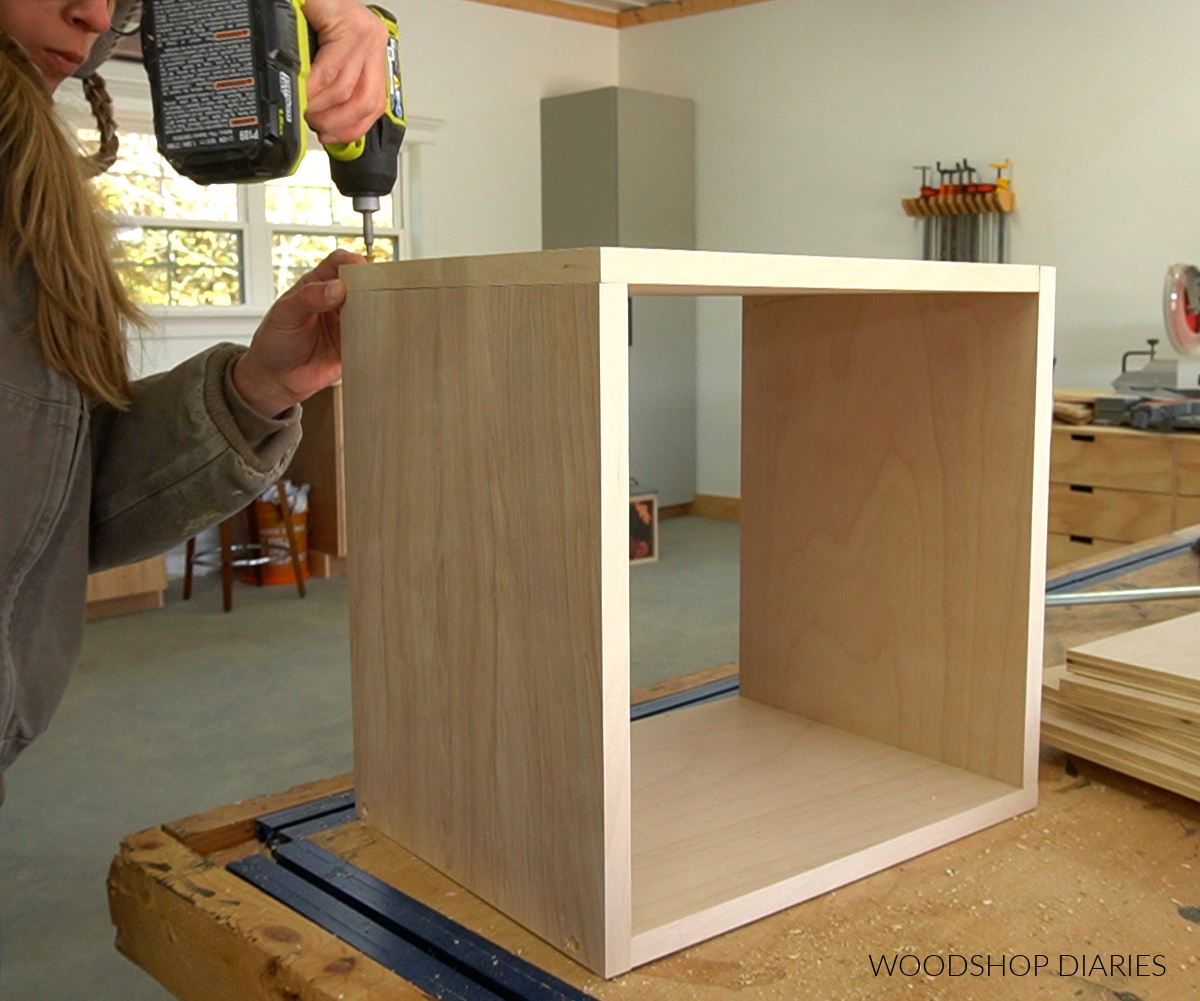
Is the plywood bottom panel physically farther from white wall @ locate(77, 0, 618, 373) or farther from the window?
white wall @ locate(77, 0, 618, 373)

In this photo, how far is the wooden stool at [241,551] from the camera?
4.29 m

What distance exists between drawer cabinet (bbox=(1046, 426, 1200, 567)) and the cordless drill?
3.45 meters

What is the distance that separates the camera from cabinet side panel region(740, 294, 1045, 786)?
33.9 inches

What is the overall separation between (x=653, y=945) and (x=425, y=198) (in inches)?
215

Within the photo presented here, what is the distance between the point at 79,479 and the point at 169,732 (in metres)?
2.53

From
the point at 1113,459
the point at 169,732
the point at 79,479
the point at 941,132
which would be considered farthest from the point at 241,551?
the point at 79,479

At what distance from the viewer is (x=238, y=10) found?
79cm

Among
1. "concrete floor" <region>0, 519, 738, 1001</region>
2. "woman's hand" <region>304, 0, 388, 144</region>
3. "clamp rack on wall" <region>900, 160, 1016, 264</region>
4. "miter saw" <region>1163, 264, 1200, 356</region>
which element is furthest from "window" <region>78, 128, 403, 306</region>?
"woman's hand" <region>304, 0, 388, 144</region>

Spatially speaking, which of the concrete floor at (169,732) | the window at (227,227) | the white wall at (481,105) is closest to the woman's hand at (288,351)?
the concrete floor at (169,732)

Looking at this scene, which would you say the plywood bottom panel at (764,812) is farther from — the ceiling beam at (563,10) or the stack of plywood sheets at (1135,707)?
the ceiling beam at (563,10)

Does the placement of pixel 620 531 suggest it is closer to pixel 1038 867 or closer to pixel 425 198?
pixel 1038 867

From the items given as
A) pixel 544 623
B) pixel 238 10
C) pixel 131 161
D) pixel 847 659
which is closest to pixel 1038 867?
pixel 847 659

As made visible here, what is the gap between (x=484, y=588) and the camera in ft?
2.28

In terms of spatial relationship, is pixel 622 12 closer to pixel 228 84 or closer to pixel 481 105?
pixel 481 105
